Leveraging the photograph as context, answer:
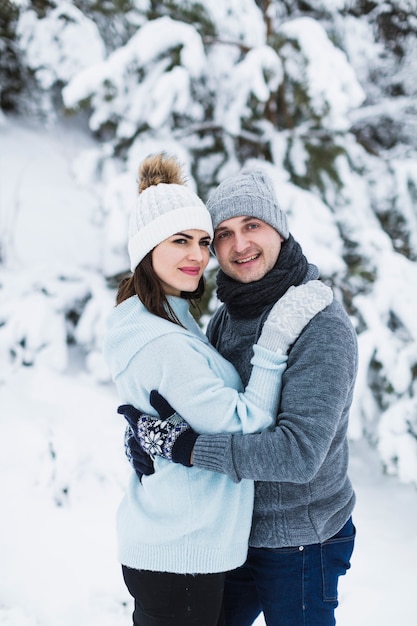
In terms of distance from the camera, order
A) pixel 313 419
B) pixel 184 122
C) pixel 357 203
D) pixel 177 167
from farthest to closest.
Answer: pixel 184 122
pixel 357 203
pixel 177 167
pixel 313 419

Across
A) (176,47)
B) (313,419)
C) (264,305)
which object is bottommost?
(313,419)

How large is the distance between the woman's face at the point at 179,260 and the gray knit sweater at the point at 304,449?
0.87 feet

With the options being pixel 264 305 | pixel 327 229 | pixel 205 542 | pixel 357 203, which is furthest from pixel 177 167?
pixel 357 203

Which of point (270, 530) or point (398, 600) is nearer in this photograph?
point (270, 530)

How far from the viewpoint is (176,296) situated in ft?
5.65

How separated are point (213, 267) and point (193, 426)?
2.15m

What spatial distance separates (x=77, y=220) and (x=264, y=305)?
3.77 metres

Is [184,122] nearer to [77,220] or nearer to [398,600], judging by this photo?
[77,220]

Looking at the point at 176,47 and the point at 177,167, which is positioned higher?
the point at 176,47

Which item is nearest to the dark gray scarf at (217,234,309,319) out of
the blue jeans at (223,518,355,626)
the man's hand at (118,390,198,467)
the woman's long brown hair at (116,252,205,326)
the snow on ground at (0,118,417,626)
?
the woman's long brown hair at (116,252,205,326)

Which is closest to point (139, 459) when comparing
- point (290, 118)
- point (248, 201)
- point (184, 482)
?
point (184, 482)

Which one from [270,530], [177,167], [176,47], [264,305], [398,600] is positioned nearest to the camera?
[270,530]

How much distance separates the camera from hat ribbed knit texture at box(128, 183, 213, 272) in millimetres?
1603

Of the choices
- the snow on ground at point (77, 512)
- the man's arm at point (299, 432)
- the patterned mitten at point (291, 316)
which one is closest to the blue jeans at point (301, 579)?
the man's arm at point (299, 432)
